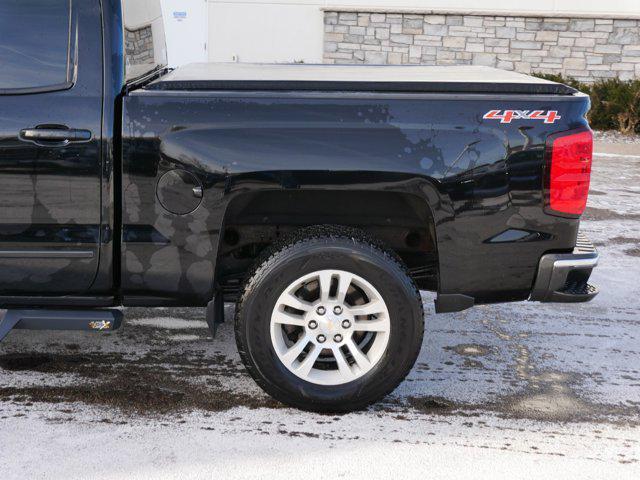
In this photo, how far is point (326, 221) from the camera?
417 cm

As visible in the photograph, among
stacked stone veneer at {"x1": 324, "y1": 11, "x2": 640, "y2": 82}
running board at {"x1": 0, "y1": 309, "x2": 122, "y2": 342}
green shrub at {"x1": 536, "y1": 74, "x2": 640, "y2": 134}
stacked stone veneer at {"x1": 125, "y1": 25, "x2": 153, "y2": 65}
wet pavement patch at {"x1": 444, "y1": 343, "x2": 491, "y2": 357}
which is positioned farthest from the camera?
stacked stone veneer at {"x1": 324, "y1": 11, "x2": 640, "y2": 82}

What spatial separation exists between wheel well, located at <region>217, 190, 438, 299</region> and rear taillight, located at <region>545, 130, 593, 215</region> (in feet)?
1.82

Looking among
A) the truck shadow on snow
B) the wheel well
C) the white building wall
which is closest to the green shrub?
the white building wall

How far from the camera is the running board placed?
3.86 meters

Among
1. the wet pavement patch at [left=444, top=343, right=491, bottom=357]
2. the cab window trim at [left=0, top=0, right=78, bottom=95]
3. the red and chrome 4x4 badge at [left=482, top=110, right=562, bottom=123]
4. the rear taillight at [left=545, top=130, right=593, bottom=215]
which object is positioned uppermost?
the cab window trim at [left=0, top=0, right=78, bottom=95]

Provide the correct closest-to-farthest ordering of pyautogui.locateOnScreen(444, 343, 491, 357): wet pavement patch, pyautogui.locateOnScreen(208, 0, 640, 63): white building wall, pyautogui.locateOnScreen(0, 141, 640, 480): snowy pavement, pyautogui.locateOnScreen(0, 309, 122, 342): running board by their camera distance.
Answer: pyautogui.locateOnScreen(0, 141, 640, 480): snowy pavement
pyautogui.locateOnScreen(0, 309, 122, 342): running board
pyautogui.locateOnScreen(444, 343, 491, 357): wet pavement patch
pyautogui.locateOnScreen(208, 0, 640, 63): white building wall

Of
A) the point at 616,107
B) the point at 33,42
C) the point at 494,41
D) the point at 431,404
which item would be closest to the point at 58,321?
the point at 33,42

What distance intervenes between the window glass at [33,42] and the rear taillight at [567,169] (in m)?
2.18

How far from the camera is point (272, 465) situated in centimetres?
347

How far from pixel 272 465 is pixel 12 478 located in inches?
39.6

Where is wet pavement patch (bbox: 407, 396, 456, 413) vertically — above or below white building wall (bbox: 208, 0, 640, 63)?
below

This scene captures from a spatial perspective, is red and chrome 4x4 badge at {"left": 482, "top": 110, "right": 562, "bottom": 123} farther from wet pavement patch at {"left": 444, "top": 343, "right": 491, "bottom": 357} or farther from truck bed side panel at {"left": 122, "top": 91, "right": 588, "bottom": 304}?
wet pavement patch at {"left": 444, "top": 343, "right": 491, "bottom": 357}

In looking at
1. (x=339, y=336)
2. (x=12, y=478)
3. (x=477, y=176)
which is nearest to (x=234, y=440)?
(x=339, y=336)

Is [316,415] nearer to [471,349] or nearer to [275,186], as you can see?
[275,186]
